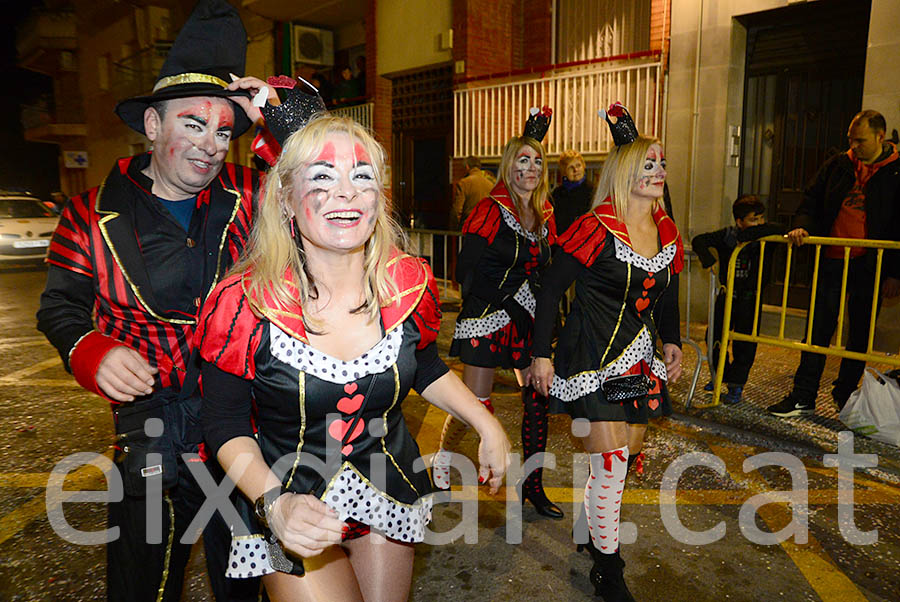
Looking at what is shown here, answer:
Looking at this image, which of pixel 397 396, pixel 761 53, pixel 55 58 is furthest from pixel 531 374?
pixel 55 58

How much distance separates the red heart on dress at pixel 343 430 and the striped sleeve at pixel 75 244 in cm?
104

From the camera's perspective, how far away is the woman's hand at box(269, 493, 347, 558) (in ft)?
5.33

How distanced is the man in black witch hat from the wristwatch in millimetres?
585

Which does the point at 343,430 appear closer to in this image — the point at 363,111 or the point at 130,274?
the point at 130,274

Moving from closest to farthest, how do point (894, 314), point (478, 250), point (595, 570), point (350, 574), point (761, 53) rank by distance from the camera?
point (350, 574)
point (595, 570)
point (478, 250)
point (894, 314)
point (761, 53)

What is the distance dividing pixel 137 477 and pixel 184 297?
2.02 ft

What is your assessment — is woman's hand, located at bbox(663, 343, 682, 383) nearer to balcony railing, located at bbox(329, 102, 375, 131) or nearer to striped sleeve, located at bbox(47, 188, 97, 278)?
striped sleeve, located at bbox(47, 188, 97, 278)

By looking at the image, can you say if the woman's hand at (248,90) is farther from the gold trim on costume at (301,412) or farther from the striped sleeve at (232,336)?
the gold trim on costume at (301,412)

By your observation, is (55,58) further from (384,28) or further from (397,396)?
(397,396)

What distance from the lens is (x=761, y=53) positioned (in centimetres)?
856

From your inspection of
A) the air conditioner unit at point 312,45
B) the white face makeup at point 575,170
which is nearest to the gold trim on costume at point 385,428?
the white face makeup at point 575,170

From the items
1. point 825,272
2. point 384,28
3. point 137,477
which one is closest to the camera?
point 137,477

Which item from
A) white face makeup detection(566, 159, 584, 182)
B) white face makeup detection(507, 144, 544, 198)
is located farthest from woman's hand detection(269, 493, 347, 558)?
white face makeup detection(566, 159, 584, 182)

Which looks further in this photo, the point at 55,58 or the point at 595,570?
the point at 55,58
